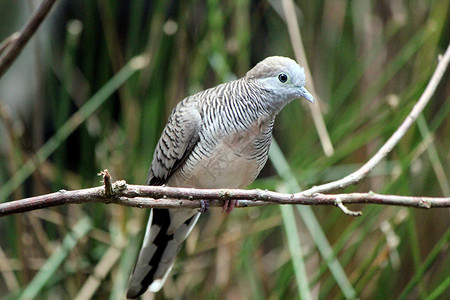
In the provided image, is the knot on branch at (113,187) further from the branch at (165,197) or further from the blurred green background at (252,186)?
the blurred green background at (252,186)

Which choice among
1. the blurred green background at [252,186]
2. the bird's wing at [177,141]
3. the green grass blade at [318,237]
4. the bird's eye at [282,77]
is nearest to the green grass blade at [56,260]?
the blurred green background at [252,186]

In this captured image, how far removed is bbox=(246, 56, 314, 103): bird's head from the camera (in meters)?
1.67

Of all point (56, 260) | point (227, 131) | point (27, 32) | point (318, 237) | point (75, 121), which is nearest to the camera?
point (27, 32)

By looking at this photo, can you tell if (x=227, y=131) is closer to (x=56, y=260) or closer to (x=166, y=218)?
(x=166, y=218)

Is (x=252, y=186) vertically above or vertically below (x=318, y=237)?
above

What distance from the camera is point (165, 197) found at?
1.20m

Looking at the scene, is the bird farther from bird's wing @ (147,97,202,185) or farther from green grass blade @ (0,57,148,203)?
green grass blade @ (0,57,148,203)

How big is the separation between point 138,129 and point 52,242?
632 millimetres

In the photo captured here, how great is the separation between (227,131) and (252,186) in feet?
2.06

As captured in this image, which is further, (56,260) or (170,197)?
(56,260)

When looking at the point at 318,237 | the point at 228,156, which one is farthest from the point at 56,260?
the point at 318,237

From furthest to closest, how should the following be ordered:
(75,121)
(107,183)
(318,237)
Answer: (75,121) < (318,237) < (107,183)

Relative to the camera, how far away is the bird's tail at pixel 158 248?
201 centimetres

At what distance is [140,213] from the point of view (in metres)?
2.44
